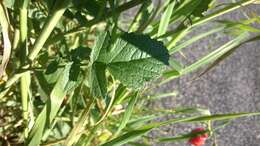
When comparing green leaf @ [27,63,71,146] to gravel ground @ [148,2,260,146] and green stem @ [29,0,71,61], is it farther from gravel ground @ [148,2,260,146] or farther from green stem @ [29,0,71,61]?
gravel ground @ [148,2,260,146]

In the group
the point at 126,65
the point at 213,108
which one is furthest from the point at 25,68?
the point at 213,108

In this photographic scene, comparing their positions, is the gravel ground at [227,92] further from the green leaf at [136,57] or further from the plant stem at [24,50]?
the green leaf at [136,57]

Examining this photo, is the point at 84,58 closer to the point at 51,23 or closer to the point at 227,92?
the point at 51,23

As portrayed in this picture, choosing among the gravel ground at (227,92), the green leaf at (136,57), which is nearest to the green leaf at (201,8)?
the green leaf at (136,57)

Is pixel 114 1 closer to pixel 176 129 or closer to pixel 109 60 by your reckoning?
pixel 109 60

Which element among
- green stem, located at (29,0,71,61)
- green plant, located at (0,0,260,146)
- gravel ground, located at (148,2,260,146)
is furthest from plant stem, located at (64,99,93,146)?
gravel ground, located at (148,2,260,146)

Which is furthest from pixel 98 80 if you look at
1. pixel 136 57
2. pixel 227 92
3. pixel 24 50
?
pixel 227 92
